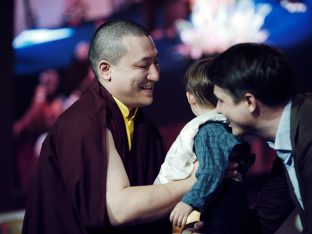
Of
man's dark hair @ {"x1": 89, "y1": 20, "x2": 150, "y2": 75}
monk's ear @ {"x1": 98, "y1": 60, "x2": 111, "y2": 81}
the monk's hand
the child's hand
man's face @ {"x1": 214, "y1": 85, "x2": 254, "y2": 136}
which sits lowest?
the monk's hand

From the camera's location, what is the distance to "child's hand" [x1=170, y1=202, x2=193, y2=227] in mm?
1813

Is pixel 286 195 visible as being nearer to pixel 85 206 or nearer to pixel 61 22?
pixel 85 206

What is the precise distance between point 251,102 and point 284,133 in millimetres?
123

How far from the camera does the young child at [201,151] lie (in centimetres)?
181

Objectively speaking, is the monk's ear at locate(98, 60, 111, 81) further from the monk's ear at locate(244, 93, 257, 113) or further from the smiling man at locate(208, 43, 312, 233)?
the monk's ear at locate(244, 93, 257, 113)

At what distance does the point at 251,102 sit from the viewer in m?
1.71

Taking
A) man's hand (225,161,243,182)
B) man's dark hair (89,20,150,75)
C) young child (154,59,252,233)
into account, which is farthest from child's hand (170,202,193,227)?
man's dark hair (89,20,150,75)

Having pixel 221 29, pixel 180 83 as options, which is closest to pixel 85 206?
pixel 180 83

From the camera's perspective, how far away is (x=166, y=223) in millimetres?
2088

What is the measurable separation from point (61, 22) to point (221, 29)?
0.98 metres

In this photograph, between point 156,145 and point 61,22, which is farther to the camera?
point 61,22

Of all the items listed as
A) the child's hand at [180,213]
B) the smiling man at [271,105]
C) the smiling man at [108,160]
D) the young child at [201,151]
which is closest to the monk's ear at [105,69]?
the smiling man at [108,160]

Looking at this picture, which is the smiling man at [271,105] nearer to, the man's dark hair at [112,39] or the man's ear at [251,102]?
the man's ear at [251,102]

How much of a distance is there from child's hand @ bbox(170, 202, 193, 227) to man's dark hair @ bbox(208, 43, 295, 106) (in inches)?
13.9
